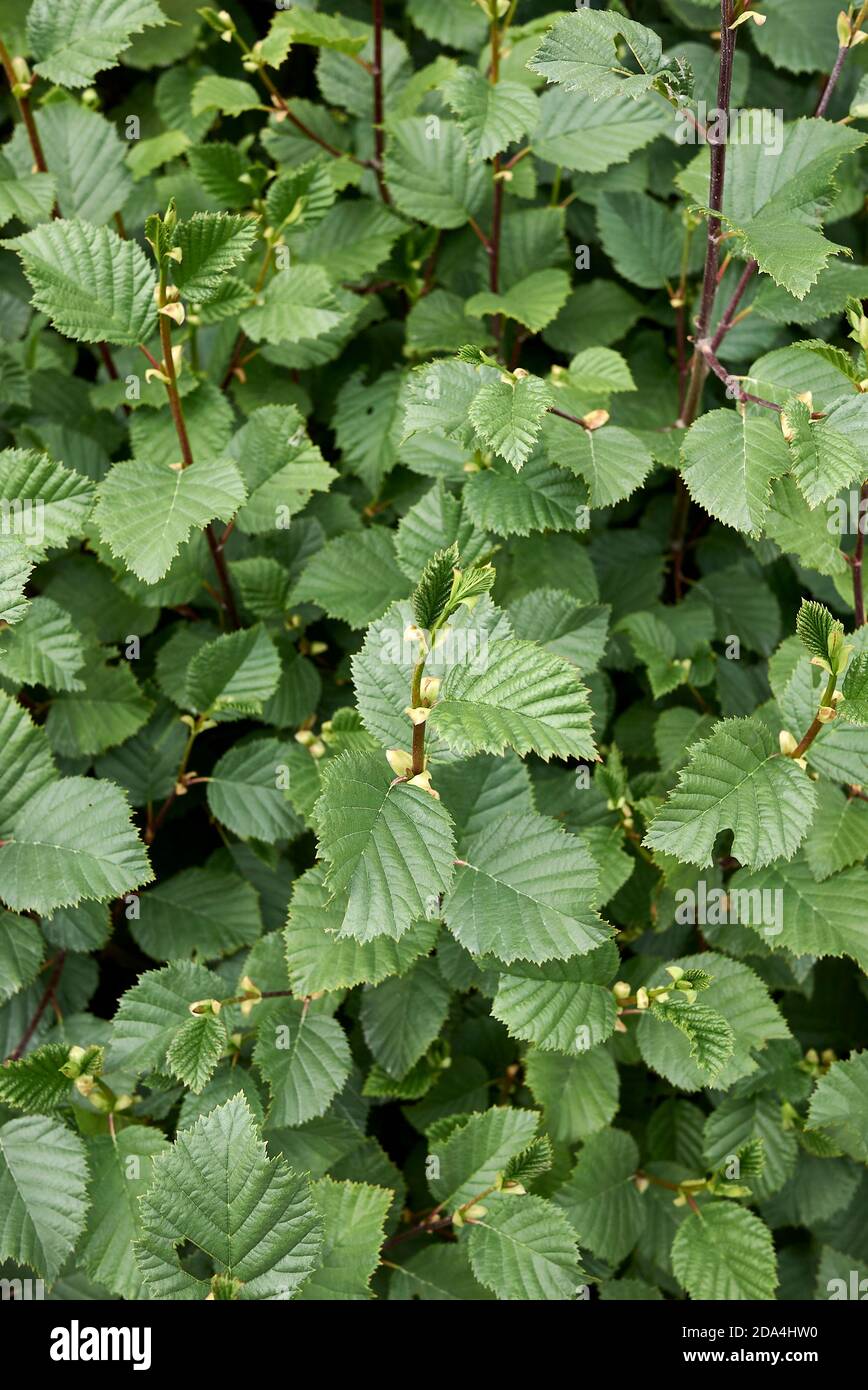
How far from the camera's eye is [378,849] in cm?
117

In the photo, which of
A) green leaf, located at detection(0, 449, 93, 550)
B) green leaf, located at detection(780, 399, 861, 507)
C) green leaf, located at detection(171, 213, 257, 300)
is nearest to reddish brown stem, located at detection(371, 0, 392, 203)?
green leaf, located at detection(171, 213, 257, 300)

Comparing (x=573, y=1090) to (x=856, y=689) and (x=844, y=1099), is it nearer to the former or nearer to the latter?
(x=844, y=1099)

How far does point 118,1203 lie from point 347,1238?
29 centimetres

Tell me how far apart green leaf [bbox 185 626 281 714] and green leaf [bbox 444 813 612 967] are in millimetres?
420

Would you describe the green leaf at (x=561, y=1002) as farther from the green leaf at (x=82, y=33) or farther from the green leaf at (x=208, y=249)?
the green leaf at (x=82, y=33)

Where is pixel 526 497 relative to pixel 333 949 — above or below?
above

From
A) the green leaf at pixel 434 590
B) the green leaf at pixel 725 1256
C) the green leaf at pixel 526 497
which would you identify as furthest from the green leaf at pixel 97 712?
the green leaf at pixel 725 1256

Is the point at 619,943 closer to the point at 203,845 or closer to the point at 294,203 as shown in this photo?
the point at 203,845

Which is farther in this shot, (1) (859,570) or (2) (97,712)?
(2) (97,712)

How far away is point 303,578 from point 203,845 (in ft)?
1.67

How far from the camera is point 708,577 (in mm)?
1869

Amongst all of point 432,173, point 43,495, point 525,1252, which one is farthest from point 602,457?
point 525,1252

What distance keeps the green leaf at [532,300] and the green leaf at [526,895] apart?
795 mm

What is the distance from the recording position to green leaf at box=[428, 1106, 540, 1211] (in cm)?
140
